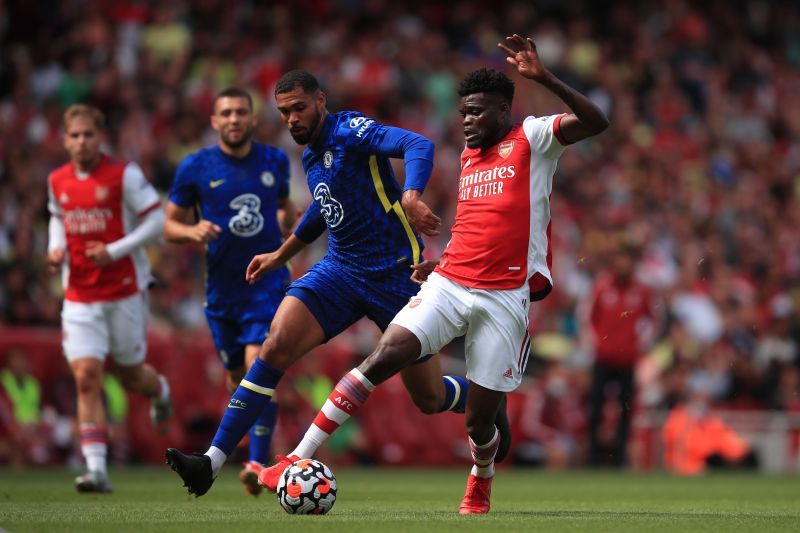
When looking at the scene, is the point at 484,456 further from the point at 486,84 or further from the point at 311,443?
the point at 486,84

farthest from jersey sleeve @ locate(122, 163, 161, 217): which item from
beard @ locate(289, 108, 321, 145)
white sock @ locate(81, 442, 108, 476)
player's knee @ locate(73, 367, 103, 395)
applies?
beard @ locate(289, 108, 321, 145)

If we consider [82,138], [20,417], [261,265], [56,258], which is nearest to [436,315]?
[261,265]

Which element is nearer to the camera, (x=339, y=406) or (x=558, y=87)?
(x=558, y=87)

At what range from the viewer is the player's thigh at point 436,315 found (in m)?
7.54

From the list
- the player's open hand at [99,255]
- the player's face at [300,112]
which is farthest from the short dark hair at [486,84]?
the player's open hand at [99,255]

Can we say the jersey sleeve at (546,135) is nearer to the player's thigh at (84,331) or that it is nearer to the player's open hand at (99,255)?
the player's open hand at (99,255)

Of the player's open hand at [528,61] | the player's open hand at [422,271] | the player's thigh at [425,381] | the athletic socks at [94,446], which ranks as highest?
the player's open hand at [528,61]

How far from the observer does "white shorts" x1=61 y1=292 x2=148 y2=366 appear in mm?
10516

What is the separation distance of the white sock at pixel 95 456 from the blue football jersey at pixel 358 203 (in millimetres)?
2950

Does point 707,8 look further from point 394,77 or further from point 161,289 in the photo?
point 161,289

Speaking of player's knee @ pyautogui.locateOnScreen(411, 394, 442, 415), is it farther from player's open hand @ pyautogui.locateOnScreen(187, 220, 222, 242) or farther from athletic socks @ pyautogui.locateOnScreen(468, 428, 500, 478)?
player's open hand @ pyautogui.locateOnScreen(187, 220, 222, 242)

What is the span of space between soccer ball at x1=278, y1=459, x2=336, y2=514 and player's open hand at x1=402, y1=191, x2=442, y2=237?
1.39 meters

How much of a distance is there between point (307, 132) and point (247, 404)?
165cm

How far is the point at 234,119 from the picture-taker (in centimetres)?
999
